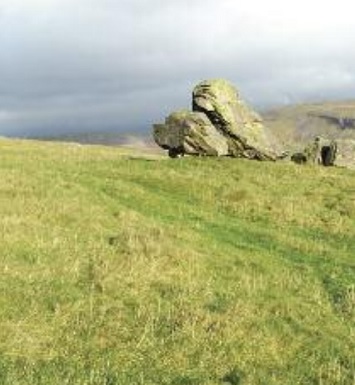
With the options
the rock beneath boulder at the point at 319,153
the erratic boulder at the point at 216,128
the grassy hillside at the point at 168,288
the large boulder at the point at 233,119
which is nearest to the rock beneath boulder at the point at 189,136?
the erratic boulder at the point at 216,128

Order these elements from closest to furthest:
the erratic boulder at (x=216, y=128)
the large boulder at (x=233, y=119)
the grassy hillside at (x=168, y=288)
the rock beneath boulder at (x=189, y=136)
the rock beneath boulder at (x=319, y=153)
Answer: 1. the grassy hillside at (x=168, y=288)
2. the rock beneath boulder at (x=189, y=136)
3. the erratic boulder at (x=216, y=128)
4. the large boulder at (x=233, y=119)
5. the rock beneath boulder at (x=319, y=153)

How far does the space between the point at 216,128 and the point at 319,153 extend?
24.9 feet

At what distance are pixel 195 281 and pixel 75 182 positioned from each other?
17807 millimetres

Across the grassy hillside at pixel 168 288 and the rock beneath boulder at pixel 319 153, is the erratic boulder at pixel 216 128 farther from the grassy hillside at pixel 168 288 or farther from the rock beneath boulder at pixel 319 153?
the grassy hillside at pixel 168 288

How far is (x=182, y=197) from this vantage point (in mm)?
39375

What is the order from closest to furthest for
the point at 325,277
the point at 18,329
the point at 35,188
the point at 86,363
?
the point at 86,363 → the point at 18,329 → the point at 325,277 → the point at 35,188

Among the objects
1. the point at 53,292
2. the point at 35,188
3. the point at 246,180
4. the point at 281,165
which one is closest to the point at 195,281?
the point at 53,292

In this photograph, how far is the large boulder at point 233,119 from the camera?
54.2m

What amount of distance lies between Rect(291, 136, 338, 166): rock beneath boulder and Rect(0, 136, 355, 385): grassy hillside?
17.5 m

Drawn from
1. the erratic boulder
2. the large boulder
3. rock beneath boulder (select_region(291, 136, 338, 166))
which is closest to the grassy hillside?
the erratic boulder

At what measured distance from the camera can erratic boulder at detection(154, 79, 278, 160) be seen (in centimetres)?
5197

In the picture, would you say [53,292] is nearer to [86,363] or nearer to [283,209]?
[86,363]

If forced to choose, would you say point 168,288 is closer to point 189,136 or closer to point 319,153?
point 189,136

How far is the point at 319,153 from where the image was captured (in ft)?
184
